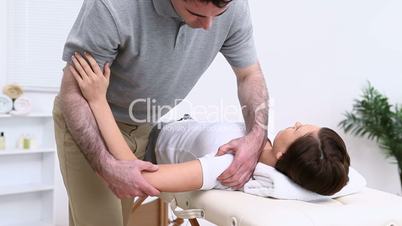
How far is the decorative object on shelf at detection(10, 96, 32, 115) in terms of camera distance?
2.56 metres

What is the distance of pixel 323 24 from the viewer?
3.39 m

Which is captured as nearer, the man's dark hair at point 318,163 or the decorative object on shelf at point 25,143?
the man's dark hair at point 318,163

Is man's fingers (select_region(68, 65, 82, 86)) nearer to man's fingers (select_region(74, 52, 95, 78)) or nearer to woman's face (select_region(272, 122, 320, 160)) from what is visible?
man's fingers (select_region(74, 52, 95, 78))

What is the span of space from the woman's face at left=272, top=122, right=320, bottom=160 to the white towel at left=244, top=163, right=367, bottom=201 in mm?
67

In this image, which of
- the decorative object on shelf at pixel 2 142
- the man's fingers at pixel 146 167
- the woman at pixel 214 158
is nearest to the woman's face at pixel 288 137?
the woman at pixel 214 158

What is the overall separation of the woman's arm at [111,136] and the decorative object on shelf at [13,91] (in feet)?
5.43

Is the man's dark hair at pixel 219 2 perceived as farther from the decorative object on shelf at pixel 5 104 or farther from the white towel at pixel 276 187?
the decorative object on shelf at pixel 5 104

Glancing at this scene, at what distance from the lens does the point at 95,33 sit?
3.50 feet

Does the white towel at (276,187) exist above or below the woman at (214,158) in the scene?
below

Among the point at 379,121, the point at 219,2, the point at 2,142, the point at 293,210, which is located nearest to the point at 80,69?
the point at 219,2

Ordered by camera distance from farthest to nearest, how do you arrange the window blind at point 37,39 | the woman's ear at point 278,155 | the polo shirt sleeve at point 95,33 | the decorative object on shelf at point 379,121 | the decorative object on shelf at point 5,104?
the decorative object on shelf at point 379,121 < the window blind at point 37,39 < the decorative object on shelf at point 5,104 < the woman's ear at point 278,155 < the polo shirt sleeve at point 95,33

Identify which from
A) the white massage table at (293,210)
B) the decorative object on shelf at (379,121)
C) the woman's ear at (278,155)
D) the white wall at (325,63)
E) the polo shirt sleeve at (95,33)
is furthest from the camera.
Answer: the decorative object on shelf at (379,121)

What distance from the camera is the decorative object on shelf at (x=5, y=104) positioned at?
2533 millimetres

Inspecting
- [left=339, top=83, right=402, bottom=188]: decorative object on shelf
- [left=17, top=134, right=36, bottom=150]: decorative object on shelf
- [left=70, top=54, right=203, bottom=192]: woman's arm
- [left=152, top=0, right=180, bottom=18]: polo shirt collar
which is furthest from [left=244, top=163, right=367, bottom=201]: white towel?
[left=339, top=83, right=402, bottom=188]: decorative object on shelf
